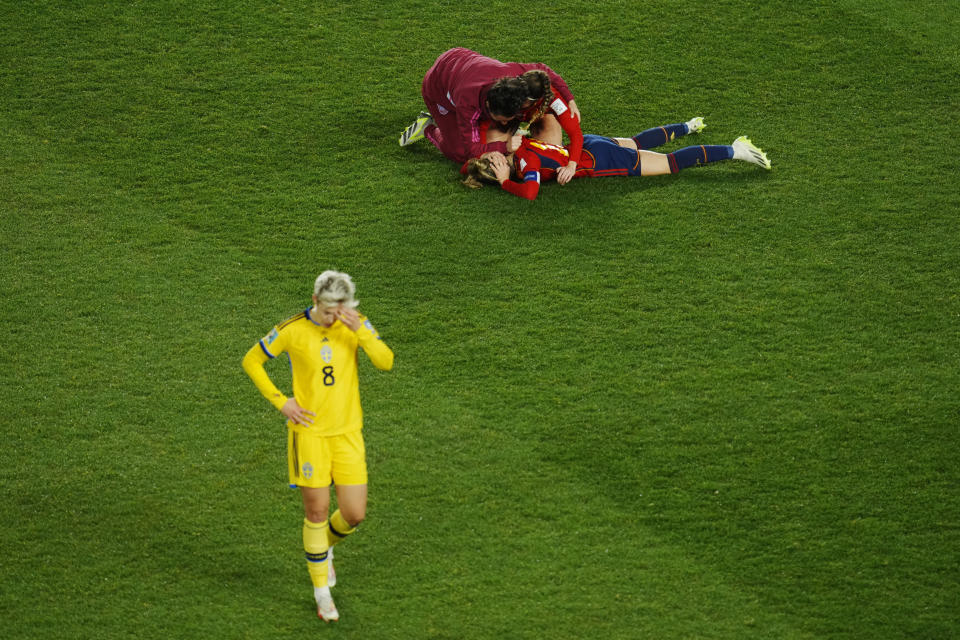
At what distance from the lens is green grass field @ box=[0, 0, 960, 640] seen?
16.4 feet

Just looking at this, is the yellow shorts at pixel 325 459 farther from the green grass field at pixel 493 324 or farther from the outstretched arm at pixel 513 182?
the outstretched arm at pixel 513 182

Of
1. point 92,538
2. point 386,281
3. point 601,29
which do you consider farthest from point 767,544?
point 601,29

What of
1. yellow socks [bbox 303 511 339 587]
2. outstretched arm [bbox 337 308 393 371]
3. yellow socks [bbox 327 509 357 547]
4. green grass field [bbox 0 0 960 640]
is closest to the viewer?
outstretched arm [bbox 337 308 393 371]

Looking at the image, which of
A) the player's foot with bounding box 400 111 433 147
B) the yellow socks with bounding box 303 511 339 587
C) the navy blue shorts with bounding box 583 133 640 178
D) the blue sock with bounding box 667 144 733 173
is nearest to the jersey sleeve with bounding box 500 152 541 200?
the navy blue shorts with bounding box 583 133 640 178

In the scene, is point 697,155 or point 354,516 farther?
point 697,155

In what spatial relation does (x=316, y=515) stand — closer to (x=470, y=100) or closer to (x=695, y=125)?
(x=470, y=100)

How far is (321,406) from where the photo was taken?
15.2 ft

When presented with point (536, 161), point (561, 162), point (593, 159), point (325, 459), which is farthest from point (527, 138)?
point (325, 459)

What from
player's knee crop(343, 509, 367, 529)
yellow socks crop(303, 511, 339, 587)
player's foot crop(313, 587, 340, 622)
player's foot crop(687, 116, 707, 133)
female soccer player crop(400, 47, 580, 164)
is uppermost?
→ female soccer player crop(400, 47, 580, 164)

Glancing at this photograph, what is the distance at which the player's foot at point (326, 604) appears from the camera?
15.7 feet

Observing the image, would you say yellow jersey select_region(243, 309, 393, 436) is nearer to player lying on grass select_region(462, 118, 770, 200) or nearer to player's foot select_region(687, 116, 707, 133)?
player lying on grass select_region(462, 118, 770, 200)

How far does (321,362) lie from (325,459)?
452 mm

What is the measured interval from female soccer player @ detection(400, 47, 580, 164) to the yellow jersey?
2945 millimetres

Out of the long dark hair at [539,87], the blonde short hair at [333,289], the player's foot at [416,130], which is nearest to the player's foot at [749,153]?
the long dark hair at [539,87]
